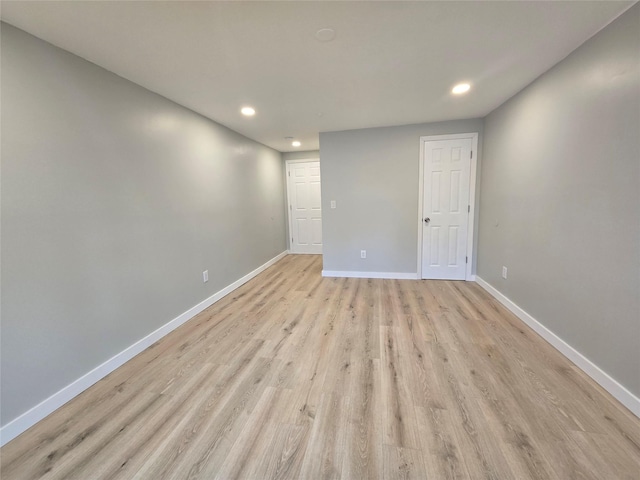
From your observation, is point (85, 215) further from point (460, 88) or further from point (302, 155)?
point (302, 155)

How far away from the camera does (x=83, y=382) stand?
1.76 m

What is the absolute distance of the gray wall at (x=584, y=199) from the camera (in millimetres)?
1480

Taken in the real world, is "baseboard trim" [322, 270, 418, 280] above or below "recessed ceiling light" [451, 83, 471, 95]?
below

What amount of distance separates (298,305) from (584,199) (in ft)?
8.77

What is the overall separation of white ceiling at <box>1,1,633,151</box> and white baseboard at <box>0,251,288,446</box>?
2.15m

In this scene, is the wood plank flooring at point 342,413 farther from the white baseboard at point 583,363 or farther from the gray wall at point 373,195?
the gray wall at point 373,195

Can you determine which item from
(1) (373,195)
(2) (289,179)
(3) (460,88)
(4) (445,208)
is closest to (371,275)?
(1) (373,195)

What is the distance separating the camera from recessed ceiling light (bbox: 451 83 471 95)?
2.34 meters

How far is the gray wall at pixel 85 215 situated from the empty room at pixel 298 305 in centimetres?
1

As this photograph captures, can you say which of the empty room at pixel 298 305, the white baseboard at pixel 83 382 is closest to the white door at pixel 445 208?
the empty room at pixel 298 305

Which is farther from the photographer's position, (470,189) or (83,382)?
(470,189)

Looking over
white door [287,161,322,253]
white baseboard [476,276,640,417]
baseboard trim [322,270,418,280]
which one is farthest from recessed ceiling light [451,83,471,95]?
white door [287,161,322,253]

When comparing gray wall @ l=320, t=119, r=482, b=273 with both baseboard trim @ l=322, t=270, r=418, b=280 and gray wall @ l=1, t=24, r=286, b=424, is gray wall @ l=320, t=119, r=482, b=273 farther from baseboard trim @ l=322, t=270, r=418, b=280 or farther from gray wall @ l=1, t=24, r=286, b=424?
gray wall @ l=1, t=24, r=286, b=424

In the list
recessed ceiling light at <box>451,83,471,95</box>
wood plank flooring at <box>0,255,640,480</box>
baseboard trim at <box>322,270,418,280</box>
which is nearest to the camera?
wood plank flooring at <box>0,255,640,480</box>
